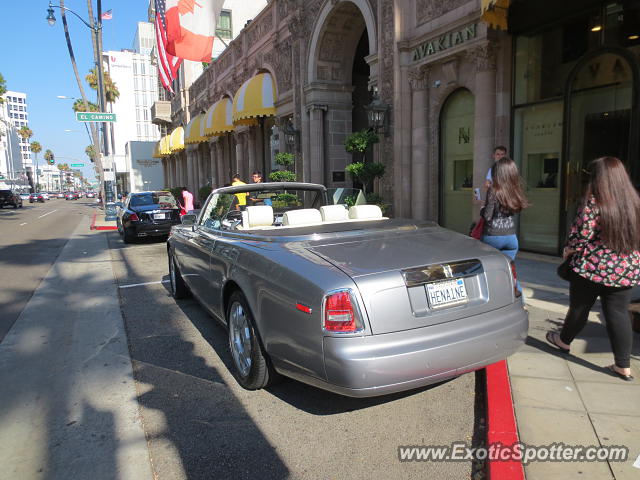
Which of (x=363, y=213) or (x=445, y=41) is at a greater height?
(x=445, y=41)

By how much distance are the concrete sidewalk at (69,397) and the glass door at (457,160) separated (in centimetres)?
735

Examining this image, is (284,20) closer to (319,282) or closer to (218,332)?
(218,332)

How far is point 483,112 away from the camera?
913cm

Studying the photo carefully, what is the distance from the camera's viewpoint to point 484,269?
3.08 m

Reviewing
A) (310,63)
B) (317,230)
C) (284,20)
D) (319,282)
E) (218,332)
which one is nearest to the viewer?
(319,282)

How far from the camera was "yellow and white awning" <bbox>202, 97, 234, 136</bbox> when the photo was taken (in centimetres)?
2198

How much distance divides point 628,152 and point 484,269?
5.65 meters

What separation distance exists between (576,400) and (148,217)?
1175 cm

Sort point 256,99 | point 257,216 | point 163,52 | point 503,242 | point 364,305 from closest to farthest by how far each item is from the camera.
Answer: point 364,305 < point 257,216 < point 503,242 < point 256,99 < point 163,52

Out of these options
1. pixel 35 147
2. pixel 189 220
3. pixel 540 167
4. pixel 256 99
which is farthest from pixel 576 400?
pixel 35 147

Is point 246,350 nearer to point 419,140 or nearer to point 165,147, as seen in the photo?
point 419,140

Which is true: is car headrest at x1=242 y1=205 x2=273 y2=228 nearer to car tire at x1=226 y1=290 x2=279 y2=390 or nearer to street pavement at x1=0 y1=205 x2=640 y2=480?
car tire at x1=226 y1=290 x2=279 y2=390

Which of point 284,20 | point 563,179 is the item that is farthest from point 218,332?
point 284,20

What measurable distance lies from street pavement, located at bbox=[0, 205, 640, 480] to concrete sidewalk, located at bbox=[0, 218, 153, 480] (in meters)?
0.01
